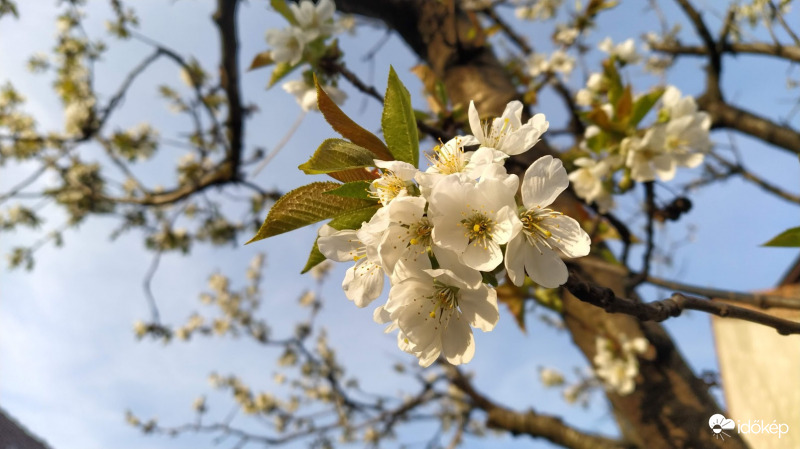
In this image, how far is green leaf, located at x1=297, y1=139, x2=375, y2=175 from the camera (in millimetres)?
682

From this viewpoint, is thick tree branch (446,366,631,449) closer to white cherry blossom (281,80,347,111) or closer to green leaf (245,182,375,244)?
white cherry blossom (281,80,347,111)

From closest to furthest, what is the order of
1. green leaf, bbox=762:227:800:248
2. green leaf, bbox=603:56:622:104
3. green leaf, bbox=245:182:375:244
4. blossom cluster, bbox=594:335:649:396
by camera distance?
green leaf, bbox=245:182:375:244
green leaf, bbox=762:227:800:248
green leaf, bbox=603:56:622:104
blossom cluster, bbox=594:335:649:396

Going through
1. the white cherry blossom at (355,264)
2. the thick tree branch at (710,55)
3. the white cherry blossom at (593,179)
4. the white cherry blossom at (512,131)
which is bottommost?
the white cherry blossom at (355,264)

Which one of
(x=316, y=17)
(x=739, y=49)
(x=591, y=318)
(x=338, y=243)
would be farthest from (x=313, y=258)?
(x=739, y=49)

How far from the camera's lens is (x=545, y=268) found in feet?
2.20

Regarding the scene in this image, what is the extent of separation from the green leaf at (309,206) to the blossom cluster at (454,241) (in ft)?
0.10

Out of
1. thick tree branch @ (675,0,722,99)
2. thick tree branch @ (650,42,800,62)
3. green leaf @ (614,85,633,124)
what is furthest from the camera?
thick tree branch @ (675,0,722,99)

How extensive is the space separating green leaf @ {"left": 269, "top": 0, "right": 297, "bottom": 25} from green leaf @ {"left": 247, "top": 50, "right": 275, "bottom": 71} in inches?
6.8

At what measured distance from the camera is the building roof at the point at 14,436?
601mm

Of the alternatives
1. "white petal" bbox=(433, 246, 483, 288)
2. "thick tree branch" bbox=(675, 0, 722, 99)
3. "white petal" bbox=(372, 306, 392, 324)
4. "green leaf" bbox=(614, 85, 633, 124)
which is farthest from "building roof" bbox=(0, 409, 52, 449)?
"thick tree branch" bbox=(675, 0, 722, 99)

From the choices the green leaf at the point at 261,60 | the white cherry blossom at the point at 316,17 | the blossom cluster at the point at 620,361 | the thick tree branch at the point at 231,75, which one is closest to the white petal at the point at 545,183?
the white cherry blossom at the point at 316,17

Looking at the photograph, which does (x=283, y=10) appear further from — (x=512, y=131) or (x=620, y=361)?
(x=620, y=361)

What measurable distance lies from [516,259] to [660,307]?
0.24 m

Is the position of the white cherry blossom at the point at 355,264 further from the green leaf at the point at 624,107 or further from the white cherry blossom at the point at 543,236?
the green leaf at the point at 624,107
